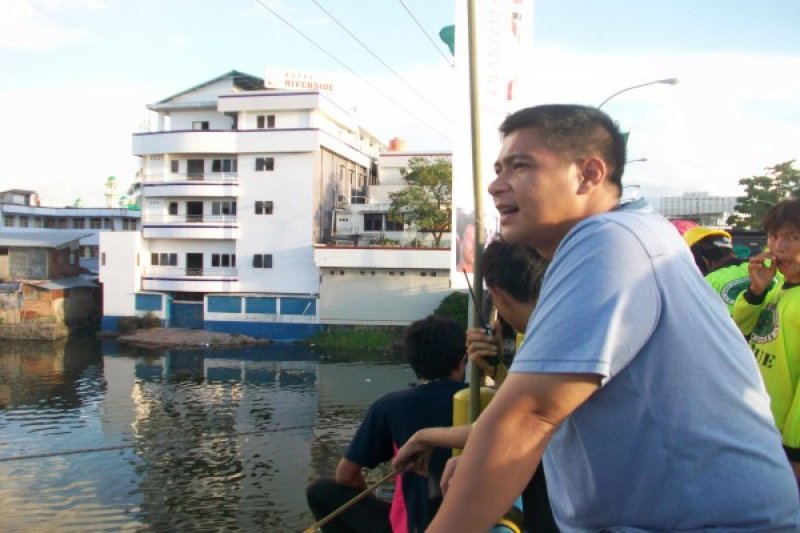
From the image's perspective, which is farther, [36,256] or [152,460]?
[36,256]

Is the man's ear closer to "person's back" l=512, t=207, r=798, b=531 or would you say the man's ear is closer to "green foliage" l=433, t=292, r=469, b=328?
"person's back" l=512, t=207, r=798, b=531

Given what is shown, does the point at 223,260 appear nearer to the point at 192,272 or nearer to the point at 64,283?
the point at 192,272

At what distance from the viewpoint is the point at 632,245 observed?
100 centimetres

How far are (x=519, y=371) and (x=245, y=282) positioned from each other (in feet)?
85.5

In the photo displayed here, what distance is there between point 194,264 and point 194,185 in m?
3.20

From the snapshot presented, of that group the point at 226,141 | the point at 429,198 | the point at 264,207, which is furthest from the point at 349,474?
the point at 226,141

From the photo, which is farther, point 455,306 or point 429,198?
point 429,198

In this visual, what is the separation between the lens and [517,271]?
1.87 metres

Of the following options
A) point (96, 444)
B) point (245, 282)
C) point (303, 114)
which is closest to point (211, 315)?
point (245, 282)

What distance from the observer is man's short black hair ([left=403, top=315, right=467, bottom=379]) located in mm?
2748

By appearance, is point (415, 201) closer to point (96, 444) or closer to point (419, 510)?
point (96, 444)

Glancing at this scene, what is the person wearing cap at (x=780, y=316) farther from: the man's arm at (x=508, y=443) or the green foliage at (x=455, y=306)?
the green foliage at (x=455, y=306)

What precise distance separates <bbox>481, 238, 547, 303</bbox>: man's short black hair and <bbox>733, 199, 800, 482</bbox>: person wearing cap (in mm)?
1257

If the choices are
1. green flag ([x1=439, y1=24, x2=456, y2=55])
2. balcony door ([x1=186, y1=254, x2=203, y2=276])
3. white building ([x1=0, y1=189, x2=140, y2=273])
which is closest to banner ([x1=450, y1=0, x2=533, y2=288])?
green flag ([x1=439, y1=24, x2=456, y2=55])
